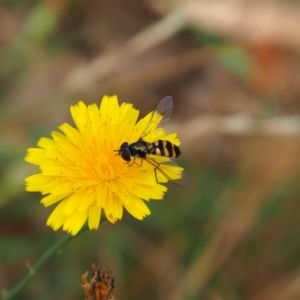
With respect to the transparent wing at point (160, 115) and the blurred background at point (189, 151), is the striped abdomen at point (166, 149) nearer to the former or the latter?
the transparent wing at point (160, 115)

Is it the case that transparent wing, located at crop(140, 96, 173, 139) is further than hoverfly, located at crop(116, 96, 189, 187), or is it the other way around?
transparent wing, located at crop(140, 96, 173, 139)

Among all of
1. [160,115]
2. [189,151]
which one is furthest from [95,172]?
[189,151]

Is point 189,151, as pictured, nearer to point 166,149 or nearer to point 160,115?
point 160,115

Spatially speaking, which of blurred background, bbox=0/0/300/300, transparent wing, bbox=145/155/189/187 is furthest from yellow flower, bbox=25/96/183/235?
blurred background, bbox=0/0/300/300

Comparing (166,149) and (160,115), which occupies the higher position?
(160,115)

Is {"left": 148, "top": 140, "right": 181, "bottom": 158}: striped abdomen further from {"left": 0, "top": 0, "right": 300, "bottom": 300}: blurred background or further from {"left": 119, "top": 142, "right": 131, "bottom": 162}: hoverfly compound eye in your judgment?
{"left": 0, "top": 0, "right": 300, "bottom": 300}: blurred background

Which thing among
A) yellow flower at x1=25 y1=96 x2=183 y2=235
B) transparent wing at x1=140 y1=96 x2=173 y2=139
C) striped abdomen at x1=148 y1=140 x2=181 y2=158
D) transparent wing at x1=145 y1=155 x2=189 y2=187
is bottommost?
yellow flower at x1=25 y1=96 x2=183 y2=235
